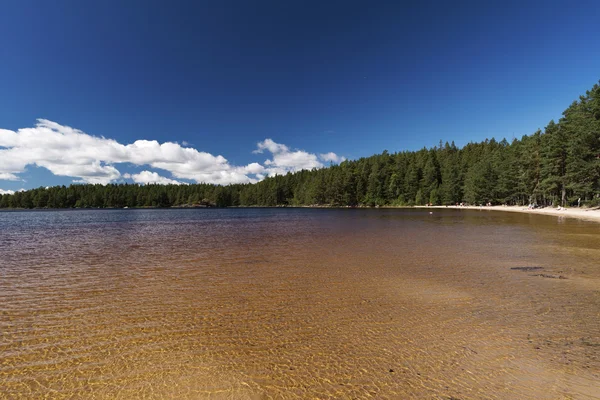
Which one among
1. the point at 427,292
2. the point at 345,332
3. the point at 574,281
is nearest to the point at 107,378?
the point at 345,332

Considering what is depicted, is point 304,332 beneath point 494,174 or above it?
beneath

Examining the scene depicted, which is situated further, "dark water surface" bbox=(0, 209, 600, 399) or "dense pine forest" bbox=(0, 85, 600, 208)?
"dense pine forest" bbox=(0, 85, 600, 208)

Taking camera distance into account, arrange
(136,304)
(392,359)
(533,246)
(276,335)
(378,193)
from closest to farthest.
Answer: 1. (392,359)
2. (276,335)
3. (136,304)
4. (533,246)
5. (378,193)

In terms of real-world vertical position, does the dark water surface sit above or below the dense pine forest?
below

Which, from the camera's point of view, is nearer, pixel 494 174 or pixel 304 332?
pixel 304 332

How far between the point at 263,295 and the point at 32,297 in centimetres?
846

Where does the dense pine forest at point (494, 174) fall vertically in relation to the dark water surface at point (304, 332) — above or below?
above

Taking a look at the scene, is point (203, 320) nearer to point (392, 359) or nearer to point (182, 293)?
point (182, 293)

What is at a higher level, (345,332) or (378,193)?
(378,193)

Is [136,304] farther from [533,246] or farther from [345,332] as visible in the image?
[533,246]

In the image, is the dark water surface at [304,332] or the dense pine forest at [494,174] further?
the dense pine forest at [494,174]

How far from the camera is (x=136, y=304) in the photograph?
9453 millimetres

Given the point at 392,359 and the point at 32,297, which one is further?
the point at 32,297

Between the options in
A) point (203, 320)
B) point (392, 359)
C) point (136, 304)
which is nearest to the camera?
point (392, 359)
